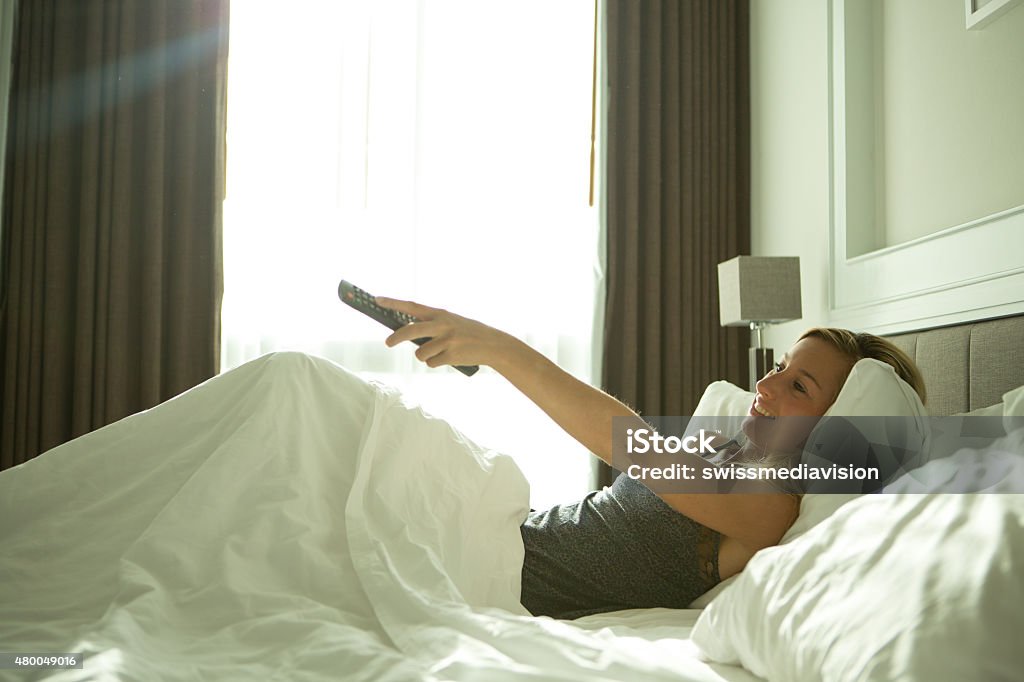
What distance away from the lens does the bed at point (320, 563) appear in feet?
2.76

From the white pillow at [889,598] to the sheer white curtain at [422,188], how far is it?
2.36 metres

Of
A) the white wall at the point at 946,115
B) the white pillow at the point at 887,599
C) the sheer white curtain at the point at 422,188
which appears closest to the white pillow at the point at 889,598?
the white pillow at the point at 887,599

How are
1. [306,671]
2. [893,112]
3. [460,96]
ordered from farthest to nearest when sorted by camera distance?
[460,96] < [893,112] < [306,671]

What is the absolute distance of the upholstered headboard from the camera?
1.61m

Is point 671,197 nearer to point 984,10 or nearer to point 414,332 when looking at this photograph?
point 984,10

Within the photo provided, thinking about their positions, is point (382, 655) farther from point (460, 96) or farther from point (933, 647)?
point (460, 96)

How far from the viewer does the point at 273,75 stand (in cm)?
321

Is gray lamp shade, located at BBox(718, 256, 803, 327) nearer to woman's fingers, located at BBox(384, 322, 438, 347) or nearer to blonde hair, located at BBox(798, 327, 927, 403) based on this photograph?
blonde hair, located at BBox(798, 327, 927, 403)

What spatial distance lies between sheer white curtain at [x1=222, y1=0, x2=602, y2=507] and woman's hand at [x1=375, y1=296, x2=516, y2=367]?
1931mm

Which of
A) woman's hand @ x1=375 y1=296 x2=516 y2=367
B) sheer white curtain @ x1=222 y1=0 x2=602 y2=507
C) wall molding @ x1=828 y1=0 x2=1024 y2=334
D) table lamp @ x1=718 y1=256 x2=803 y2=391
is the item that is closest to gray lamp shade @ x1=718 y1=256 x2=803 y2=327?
table lamp @ x1=718 y1=256 x2=803 y2=391

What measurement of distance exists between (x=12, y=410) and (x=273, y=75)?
64.6 inches

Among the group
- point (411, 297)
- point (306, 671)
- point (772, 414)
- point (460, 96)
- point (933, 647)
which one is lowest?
point (306, 671)

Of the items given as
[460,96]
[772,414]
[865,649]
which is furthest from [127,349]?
[865,649]

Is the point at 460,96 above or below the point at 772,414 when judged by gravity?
above
